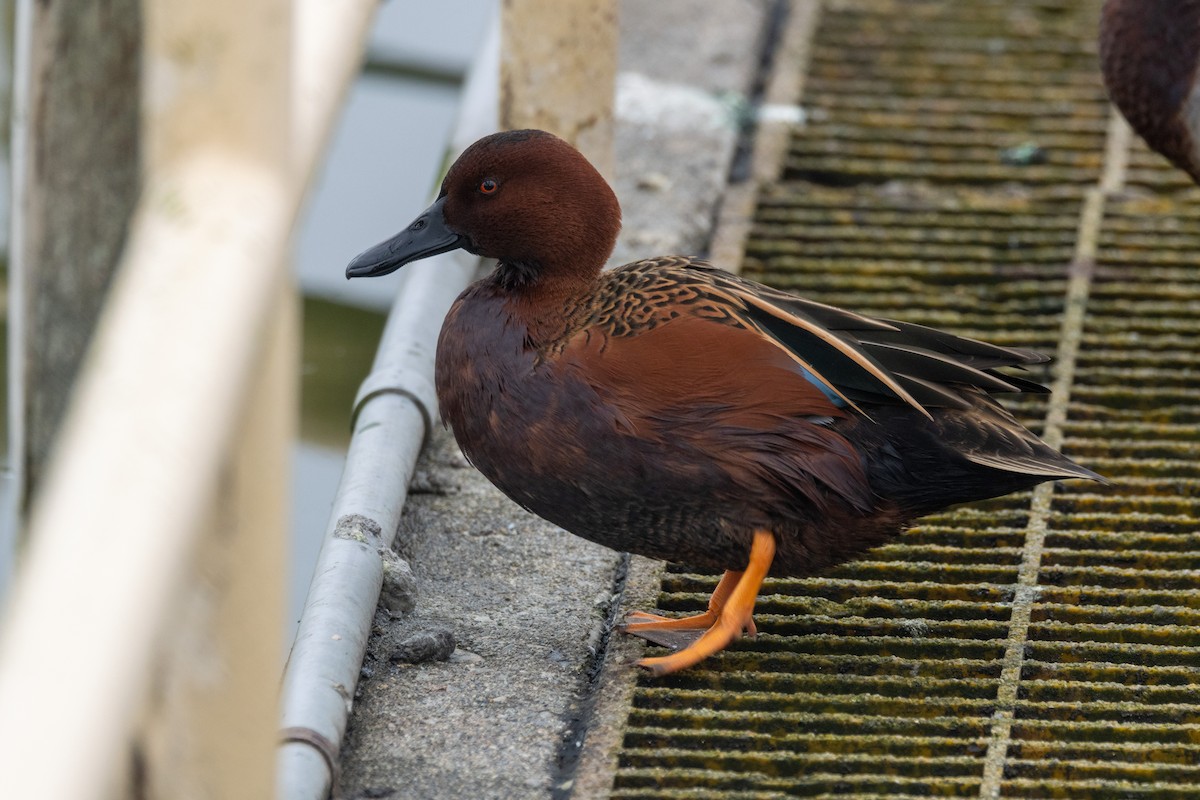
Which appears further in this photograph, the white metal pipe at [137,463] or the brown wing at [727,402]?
the brown wing at [727,402]

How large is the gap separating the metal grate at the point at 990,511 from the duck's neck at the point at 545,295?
1.96ft

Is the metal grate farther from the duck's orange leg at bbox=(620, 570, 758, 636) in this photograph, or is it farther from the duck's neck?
the duck's neck

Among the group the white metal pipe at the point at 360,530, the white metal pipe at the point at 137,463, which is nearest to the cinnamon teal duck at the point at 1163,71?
the white metal pipe at the point at 360,530

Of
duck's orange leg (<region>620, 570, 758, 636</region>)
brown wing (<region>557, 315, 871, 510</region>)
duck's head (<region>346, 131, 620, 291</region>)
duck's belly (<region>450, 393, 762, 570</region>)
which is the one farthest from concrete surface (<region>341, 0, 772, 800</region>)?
duck's head (<region>346, 131, 620, 291</region>)

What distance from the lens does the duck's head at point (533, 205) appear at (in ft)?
8.95

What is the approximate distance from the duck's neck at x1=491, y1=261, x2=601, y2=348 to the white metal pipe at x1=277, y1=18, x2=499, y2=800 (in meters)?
0.47

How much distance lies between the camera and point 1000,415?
2.69 m

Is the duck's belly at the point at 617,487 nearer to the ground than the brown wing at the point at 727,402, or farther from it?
nearer to the ground

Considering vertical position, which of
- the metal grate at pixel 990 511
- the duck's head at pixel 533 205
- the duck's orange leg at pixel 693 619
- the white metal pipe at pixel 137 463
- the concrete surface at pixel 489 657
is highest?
the white metal pipe at pixel 137 463

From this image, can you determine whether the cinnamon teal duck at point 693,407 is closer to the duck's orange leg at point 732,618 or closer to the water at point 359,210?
the duck's orange leg at point 732,618

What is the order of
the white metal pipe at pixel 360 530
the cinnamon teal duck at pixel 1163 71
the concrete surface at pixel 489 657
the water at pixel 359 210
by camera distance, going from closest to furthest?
the white metal pipe at pixel 360 530
the concrete surface at pixel 489 657
the cinnamon teal duck at pixel 1163 71
the water at pixel 359 210

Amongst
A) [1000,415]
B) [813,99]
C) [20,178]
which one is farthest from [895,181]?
[20,178]

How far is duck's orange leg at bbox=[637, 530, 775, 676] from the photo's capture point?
253cm

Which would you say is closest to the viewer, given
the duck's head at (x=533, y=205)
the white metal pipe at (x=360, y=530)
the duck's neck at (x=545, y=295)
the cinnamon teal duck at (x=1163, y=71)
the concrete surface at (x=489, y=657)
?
the white metal pipe at (x=360, y=530)
